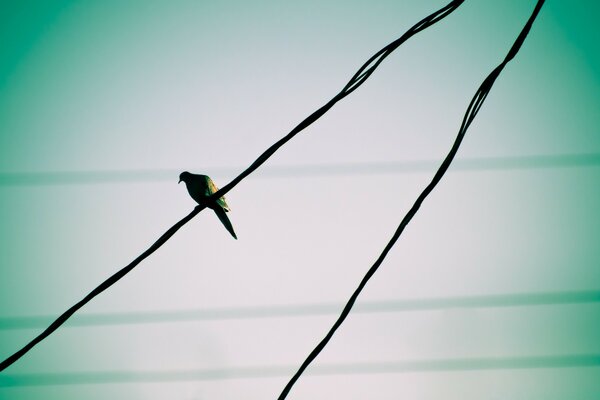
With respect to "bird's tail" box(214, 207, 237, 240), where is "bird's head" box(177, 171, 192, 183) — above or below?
above

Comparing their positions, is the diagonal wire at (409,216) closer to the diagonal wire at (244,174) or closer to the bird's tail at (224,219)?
the diagonal wire at (244,174)

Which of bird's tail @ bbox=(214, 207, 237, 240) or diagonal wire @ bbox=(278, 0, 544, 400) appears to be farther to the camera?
bird's tail @ bbox=(214, 207, 237, 240)

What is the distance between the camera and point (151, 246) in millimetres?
1189

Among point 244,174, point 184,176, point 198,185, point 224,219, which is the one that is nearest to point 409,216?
point 244,174

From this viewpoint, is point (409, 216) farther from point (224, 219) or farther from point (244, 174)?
point (224, 219)

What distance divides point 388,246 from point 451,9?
950 millimetres

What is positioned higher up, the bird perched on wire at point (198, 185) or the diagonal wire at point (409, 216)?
the bird perched on wire at point (198, 185)

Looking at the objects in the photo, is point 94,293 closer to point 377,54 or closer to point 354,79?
point 354,79

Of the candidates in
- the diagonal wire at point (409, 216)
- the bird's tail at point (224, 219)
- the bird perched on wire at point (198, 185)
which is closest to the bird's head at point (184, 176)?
the bird perched on wire at point (198, 185)

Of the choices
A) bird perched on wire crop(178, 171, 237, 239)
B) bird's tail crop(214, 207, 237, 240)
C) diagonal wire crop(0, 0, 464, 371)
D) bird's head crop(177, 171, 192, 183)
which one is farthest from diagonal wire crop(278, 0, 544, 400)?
bird's head crop(177, 171, 192, 183)

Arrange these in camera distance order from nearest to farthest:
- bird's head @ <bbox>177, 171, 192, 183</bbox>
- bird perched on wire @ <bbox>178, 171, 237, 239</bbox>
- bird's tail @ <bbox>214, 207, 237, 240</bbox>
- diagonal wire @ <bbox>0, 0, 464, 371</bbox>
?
diagonal wire @ <bbox>0, 0, 464, 371</bbox> < bird's tail @ <bbox>214, 207, 237, 240</bbox> < bird perched on wire @ <bbox>178, 171, 237, 239</bbox> < bird's head @ <bbox>177, 171, 192, 183</bbox>

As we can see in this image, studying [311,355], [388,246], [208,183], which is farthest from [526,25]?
[208,183]

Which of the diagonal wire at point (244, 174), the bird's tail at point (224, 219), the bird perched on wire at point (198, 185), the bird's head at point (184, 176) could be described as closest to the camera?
the diagonal wire at point (244, 174)

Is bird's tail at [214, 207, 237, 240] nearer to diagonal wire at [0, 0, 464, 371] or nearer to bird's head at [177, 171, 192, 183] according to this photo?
bird's head at [177, 171, 192, 183]
